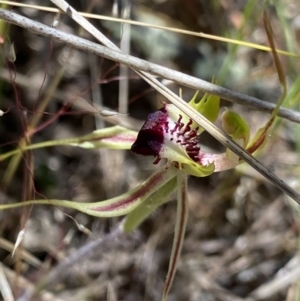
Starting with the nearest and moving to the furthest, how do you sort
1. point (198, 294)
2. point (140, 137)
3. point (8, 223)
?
point (140, 137) → point (8, 223) → point (198, 294)

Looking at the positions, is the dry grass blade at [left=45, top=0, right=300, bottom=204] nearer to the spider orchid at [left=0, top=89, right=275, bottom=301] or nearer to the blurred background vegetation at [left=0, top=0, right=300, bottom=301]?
the spider orchid at [left=0, top=89, right=275, bottom=301]

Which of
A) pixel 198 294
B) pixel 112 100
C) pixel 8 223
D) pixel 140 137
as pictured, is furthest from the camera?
pixel 112 100

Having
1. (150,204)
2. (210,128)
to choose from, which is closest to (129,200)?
(150,204)

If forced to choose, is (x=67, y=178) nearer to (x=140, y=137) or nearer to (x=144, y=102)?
(x=144, y=102)

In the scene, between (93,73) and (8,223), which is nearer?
(8,223)

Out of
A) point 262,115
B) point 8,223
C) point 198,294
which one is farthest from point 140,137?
point 262,115

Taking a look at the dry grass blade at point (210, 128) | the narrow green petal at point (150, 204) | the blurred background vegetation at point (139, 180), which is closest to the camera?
the dry grass blade at point (210, 128)

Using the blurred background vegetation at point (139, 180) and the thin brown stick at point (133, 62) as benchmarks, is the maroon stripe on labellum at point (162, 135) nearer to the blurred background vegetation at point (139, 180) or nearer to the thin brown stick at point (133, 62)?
the thin brown stick at point (133, 62)

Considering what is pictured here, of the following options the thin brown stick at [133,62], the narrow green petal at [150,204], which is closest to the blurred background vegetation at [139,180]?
the narrow green petal at [150,204]

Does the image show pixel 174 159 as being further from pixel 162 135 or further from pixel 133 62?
pixel 133 62
